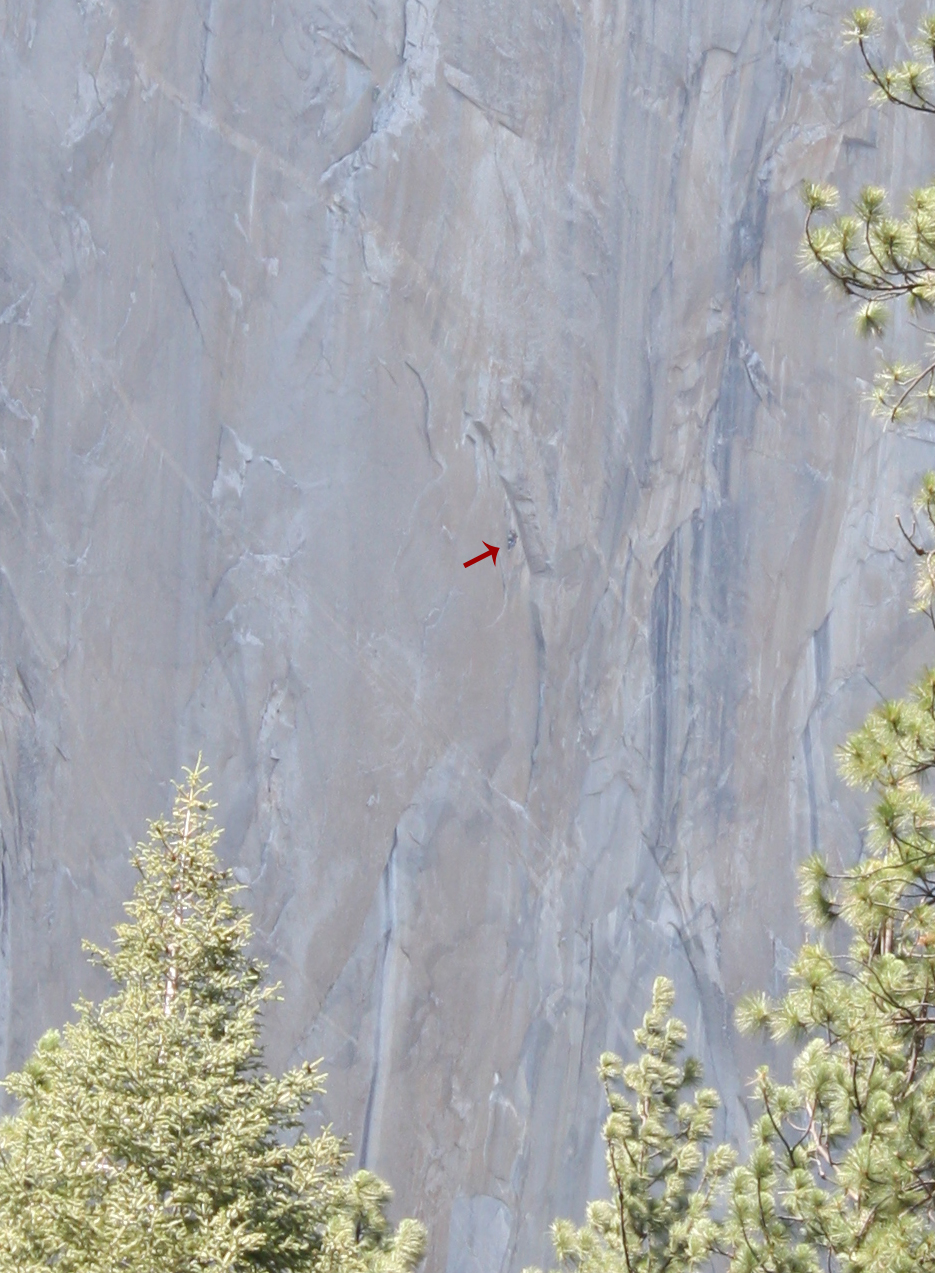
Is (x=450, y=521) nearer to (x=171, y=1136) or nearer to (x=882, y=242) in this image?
(x=882, y=242)

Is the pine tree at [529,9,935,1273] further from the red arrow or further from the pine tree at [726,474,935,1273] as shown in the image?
the red arrow

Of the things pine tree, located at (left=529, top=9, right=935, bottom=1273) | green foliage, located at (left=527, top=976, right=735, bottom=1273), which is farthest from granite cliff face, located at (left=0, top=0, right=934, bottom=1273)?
pine tree, located at (left=529, top=9, right=935, bottom=1273)

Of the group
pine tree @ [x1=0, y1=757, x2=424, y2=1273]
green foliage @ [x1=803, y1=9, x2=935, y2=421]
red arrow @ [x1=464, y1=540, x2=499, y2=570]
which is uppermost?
red arrow @ [x1=464, y1=540, x2=499, y2=570]

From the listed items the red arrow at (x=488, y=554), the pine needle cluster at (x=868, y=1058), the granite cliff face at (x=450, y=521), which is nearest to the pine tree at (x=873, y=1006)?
the pine needle cluster at (x=868, y=1058)

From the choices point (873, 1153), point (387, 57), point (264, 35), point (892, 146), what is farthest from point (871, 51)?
point (873, 1153)

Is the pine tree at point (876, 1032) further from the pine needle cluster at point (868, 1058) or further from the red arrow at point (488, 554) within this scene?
the red arrow at point (488, 554)

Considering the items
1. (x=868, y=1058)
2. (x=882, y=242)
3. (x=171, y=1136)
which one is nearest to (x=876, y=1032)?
(x=868, y=1058)
